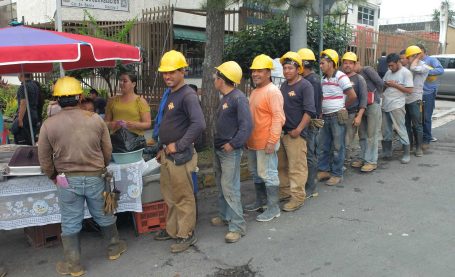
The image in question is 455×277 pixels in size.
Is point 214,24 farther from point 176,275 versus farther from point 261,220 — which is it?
point 176,275

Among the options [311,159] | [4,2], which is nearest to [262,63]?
[311,159]

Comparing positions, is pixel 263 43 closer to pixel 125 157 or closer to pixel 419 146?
pixel 419 146

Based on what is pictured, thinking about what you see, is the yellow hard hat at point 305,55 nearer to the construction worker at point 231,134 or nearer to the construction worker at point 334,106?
the construction worker at point 334,106

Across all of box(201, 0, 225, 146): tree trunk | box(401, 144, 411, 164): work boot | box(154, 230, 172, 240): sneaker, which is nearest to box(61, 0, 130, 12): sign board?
box(201, 0, 225, 146): tree trunk

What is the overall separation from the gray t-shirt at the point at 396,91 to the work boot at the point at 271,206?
3020 mm

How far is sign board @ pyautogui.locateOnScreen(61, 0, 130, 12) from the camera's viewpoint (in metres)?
5.03

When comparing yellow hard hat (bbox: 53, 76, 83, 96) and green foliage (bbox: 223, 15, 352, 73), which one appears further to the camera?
green foliage (bbox: 223, 15, 352, 73)

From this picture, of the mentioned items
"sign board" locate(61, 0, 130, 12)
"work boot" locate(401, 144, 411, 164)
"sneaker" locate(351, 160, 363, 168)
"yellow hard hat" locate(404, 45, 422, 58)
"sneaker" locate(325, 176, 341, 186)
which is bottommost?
"sneaker" locate(325, 176, 341, 186)

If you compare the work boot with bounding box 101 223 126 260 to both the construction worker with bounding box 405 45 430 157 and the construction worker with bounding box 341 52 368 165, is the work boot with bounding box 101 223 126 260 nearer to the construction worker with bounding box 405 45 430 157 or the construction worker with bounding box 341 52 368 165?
the construction worker with bounding box 341 52 368 165

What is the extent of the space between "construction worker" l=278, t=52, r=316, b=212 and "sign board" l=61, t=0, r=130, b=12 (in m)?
2.43

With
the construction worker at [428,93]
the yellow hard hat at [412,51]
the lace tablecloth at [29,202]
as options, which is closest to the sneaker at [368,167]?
the construction worker at [428,93]

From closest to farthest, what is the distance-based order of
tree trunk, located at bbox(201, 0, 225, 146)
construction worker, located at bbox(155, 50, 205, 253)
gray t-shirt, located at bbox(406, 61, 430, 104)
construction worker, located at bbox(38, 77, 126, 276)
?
construction worker, located at bbox(38, 77, 126, 276), construction worker, located at bbox(155, 50, 205, 253), tree trunk, located at bbox(201, 0, 225, 146), gray t-shirt, located at bbox(406, 61, 430, 104)

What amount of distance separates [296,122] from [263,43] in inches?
117

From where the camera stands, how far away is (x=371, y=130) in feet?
19.5
